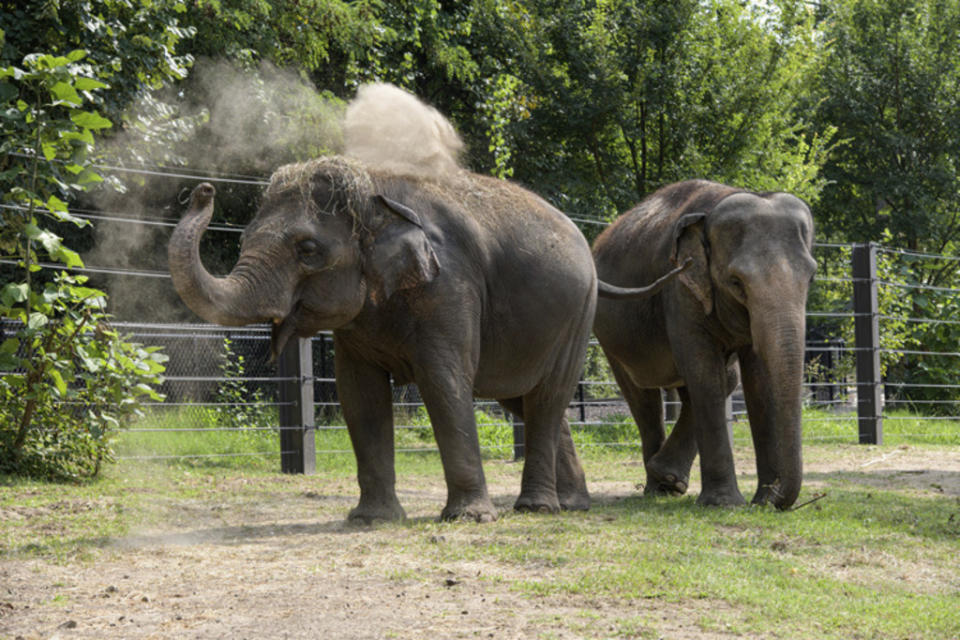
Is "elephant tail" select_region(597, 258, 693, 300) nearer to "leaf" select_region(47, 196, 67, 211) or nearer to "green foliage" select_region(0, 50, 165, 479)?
"green foliage" select_region(0, 50, 165, 479)

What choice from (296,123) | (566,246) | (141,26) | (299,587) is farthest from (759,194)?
(296,123)

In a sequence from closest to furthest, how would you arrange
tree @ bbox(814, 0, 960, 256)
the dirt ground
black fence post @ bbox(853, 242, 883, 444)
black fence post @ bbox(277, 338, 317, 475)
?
the dirt ground
black fence post @ bbox(277, 338, 317, 475)
black fence post @ bbox(853, 242, 883, 444)
tree @ bbox(814, 0, 960, 256)

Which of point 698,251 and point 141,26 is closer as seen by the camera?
point 698,251

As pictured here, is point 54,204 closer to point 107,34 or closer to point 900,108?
point 107,34

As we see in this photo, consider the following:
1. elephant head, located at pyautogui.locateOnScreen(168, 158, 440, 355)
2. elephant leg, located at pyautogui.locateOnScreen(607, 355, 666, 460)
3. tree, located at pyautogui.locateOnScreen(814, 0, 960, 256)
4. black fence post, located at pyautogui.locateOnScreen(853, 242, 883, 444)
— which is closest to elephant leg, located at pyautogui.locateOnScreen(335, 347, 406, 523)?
elephant head, located at pyautogui.locateOnScreen(168, 158, 440, 355)

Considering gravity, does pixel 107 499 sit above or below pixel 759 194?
below

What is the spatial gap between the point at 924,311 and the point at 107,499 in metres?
15.8

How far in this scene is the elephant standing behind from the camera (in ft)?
19.8

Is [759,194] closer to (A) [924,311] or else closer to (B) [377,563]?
(B) [377,563]

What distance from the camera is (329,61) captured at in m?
15.4

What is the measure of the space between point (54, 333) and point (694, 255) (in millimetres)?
4141

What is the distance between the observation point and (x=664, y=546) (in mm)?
5562

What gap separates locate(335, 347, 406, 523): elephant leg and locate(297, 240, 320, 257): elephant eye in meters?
0.80

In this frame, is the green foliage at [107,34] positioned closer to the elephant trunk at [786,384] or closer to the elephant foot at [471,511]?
Result: the elephant foot at [471,511]
